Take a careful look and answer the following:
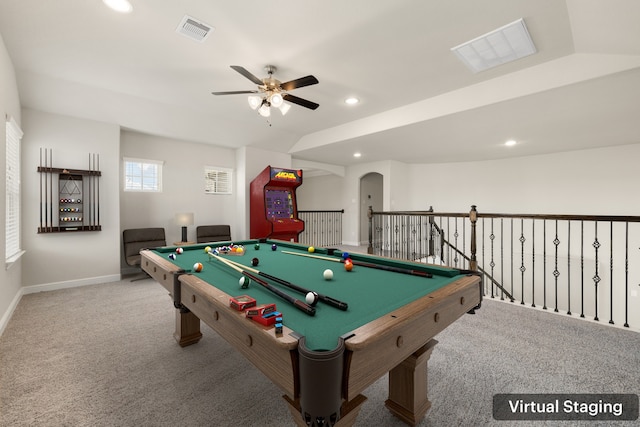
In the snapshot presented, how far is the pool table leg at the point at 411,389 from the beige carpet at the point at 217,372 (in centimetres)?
7

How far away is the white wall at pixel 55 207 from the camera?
3771 mm

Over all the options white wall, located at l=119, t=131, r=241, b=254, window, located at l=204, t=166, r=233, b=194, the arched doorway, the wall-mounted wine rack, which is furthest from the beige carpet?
the arched doorway

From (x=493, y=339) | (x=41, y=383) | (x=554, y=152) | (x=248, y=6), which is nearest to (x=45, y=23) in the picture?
(x=248, y=6)

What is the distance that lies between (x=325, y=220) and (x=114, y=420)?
286 inches

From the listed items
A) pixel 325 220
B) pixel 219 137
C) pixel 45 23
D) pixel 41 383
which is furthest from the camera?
pixel 325 220

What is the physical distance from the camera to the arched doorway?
28.7 ft

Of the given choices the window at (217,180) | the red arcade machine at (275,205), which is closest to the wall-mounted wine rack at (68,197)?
the window at (217,180)

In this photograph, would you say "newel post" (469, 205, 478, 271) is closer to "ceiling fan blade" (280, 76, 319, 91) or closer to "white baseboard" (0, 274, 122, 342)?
"ceiling fan blade" (280, 76, 319, 91)

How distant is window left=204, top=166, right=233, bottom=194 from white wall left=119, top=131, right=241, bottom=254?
0.34 feet

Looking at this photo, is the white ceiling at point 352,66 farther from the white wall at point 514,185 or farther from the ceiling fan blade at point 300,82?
the white wall at point 514,185

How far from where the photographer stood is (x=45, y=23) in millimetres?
2434

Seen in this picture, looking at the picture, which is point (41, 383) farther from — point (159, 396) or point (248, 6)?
point (248, 6)

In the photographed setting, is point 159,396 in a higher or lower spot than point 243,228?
lower

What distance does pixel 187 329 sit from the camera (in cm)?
233
